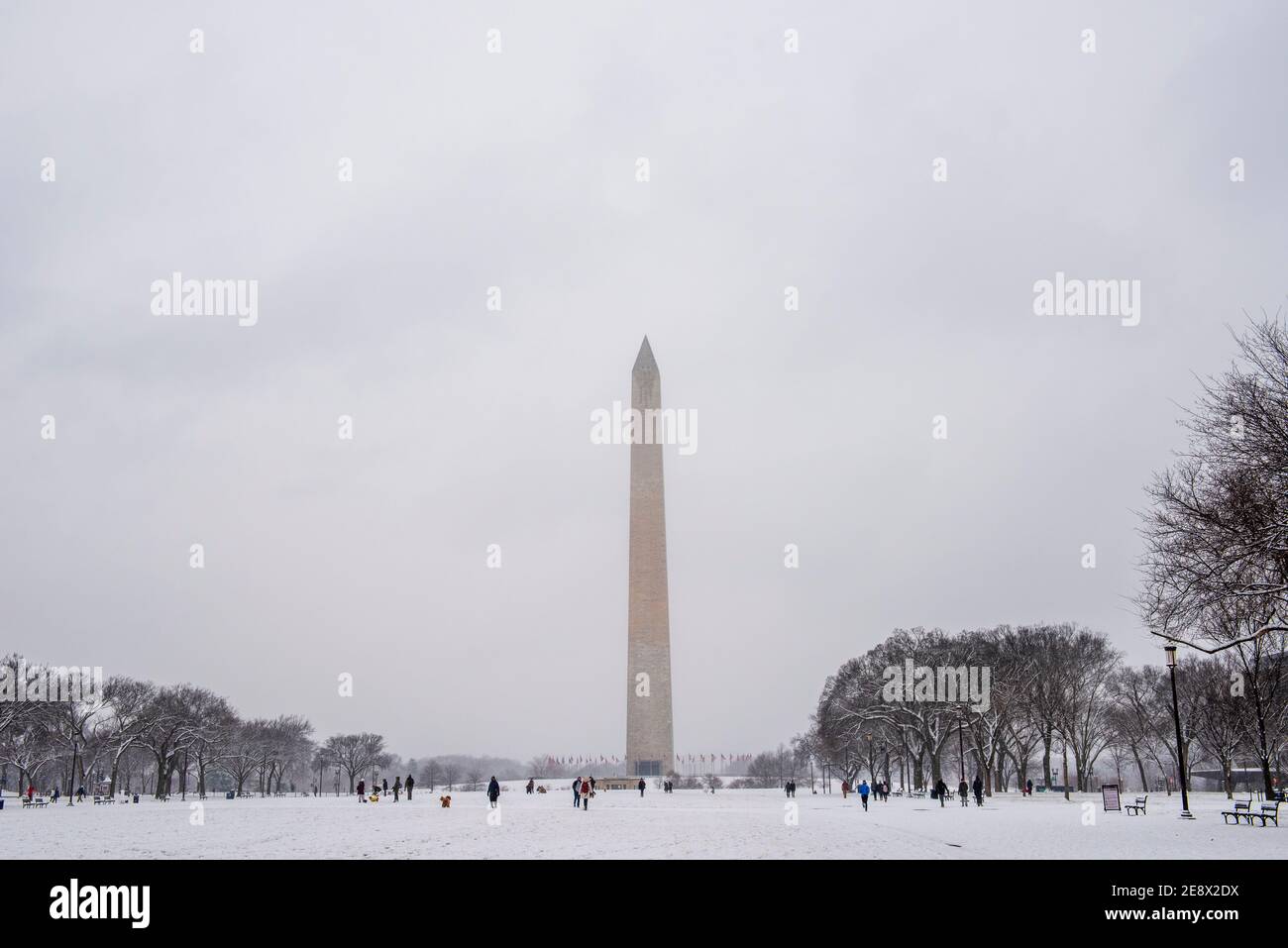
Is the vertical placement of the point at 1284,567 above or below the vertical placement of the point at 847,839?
above

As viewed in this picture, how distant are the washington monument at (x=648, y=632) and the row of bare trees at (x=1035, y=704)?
12.5 meters

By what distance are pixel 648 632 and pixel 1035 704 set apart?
81.9 feet

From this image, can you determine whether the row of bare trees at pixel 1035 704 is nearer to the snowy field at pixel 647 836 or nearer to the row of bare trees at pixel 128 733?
the snowy field at pixel 647 836

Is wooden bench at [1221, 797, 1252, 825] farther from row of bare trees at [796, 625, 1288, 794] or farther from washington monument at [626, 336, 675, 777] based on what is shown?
washington monument at [626, 336, 675, 777]

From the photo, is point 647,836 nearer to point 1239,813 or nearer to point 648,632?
point 1239,813

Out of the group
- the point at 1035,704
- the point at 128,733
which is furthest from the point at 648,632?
the point at 128,733

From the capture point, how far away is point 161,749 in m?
69.9

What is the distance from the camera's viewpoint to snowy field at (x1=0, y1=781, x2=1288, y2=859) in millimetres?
20312

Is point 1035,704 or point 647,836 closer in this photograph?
point 647,836

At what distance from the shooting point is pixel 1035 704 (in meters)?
60.7
